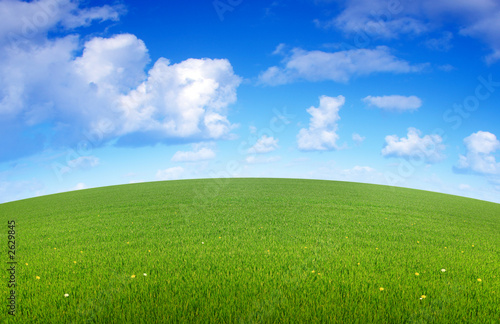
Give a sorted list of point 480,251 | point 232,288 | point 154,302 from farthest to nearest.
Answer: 1. point 480,251
2. point 232,288
3. point 154,302

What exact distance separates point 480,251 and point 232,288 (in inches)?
320

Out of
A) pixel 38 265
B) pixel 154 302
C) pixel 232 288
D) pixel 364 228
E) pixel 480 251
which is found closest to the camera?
pixel 154 302

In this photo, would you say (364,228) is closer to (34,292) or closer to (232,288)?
(232,288)

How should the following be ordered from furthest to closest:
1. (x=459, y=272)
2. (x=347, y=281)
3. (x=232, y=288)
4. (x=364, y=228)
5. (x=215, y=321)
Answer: (x=364, y=228)
(x=459, y=272)
(x=347, y=281)
(x=232, y=288)
(x=215, y=321)

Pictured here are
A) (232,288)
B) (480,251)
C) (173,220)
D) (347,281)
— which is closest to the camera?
(232,288)

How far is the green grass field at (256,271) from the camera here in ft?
15.7

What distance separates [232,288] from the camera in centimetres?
555

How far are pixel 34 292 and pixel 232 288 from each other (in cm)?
369

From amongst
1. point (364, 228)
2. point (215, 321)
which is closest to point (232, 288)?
point (215, 321)

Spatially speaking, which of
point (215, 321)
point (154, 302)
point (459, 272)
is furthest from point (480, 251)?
point (154, 302)

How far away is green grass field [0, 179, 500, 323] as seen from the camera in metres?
4.79

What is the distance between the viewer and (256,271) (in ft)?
21.1

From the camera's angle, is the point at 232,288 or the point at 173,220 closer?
the point at 232,288

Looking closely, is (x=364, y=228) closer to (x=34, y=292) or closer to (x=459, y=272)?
(x=459, y=272)
